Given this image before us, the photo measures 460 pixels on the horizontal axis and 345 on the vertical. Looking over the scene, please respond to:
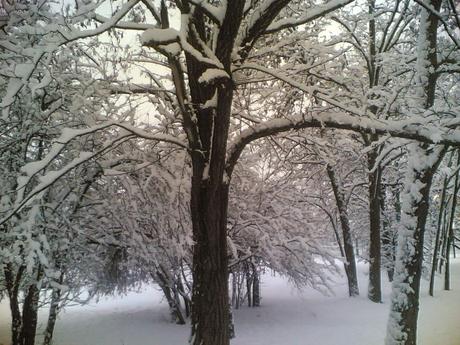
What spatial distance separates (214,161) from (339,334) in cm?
677

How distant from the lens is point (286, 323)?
1234cm

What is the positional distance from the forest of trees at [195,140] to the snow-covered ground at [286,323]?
3.98 ft

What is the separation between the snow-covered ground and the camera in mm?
9914

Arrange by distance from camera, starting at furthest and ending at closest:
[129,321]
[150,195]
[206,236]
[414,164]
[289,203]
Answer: [129,321] < [289,203] < [150,195] < [414,164] < [206,236]

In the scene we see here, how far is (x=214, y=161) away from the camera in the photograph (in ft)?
17.6

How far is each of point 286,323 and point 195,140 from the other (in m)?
8.61

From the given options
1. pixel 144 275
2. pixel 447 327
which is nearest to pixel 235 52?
pixel 447 327

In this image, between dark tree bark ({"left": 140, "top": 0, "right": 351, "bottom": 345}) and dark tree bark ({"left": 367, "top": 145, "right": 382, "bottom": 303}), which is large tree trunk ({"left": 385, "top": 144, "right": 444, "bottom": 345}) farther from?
dark tree bark ({"left": 367, "top": 145, "right": 382, "bottom": 303})

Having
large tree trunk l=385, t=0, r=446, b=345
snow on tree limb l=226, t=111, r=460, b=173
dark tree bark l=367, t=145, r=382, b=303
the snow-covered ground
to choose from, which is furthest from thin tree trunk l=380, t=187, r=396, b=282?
snow on tree limb l=226, t=111, r=460, b=173

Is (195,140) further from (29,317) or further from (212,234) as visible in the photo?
(29,317)

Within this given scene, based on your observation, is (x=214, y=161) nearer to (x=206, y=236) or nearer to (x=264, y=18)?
(x=206, y=236)

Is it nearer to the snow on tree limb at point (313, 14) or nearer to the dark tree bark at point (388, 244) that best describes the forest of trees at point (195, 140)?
the snow on tree limb at point (313, 14)

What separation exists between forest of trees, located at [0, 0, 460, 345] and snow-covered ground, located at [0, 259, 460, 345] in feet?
3.98

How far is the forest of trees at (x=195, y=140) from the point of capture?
499 cm
